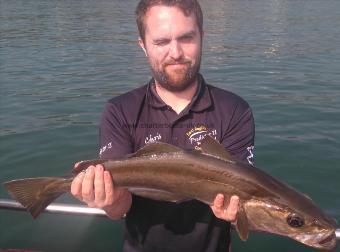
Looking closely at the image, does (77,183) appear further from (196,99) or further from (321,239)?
(321,239)

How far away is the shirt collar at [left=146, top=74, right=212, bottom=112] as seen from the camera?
4684 millimetres

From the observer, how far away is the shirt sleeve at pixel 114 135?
15.0 ft

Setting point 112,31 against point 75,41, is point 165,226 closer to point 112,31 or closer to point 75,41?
point 75,41

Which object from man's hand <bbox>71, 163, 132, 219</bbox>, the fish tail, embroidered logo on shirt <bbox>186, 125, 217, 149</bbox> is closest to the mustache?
embroidered logo on shirt <bbox>186, 125, 217, 149</bbox>

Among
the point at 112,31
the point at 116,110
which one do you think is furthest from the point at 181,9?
the point at 112,31

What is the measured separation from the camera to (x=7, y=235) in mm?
8148

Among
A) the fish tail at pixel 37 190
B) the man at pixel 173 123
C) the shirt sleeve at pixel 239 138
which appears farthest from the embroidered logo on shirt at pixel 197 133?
the fish tail at pixel 37 190

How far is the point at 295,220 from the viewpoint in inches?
153

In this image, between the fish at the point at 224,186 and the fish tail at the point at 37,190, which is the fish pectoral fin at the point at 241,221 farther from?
the fish tail at the point at 37,190

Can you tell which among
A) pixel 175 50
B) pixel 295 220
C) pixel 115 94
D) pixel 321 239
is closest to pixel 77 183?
pixel 175 50

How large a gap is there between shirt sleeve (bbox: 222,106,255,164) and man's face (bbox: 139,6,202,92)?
2.09ft

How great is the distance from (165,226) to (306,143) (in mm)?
8188

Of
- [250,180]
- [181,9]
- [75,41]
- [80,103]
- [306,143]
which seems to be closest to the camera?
[250,180]

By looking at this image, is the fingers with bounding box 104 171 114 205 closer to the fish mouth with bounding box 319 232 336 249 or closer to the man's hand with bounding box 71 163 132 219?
the man's hand with bounding box 71 163 132 219
